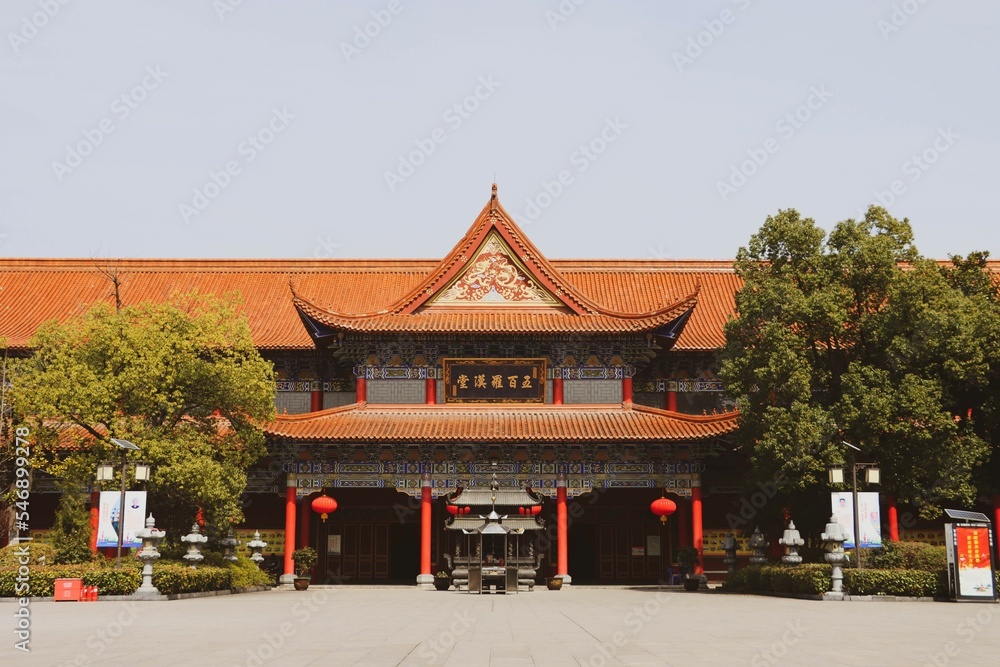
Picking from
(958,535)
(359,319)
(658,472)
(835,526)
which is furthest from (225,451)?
(958,535)

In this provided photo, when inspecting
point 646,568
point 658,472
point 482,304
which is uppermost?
point 482,304

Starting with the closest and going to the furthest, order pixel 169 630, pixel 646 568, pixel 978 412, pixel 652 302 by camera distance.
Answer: pixel 169 630 < pixel 978 412 < pixel 646 568 < pixel 652 302

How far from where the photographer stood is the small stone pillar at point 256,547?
31.0 m

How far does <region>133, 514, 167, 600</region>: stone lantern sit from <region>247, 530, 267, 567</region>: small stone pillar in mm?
7188

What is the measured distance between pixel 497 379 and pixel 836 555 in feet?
42.9

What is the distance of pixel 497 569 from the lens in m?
27.6

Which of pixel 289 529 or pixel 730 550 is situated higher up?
pixel 289 529

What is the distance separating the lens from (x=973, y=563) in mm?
21344

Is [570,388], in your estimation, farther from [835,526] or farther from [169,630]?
[169,630]

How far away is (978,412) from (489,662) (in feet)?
66.7

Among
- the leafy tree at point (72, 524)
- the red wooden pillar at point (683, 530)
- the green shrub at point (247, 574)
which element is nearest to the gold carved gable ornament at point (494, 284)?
the red wooden pillar at point (683, 530)

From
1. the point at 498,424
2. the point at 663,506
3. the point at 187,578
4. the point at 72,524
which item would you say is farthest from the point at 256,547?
the point at 663,506

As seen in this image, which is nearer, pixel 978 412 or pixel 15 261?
pixel 978 412

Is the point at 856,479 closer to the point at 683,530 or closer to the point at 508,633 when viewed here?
the point at 683,530
